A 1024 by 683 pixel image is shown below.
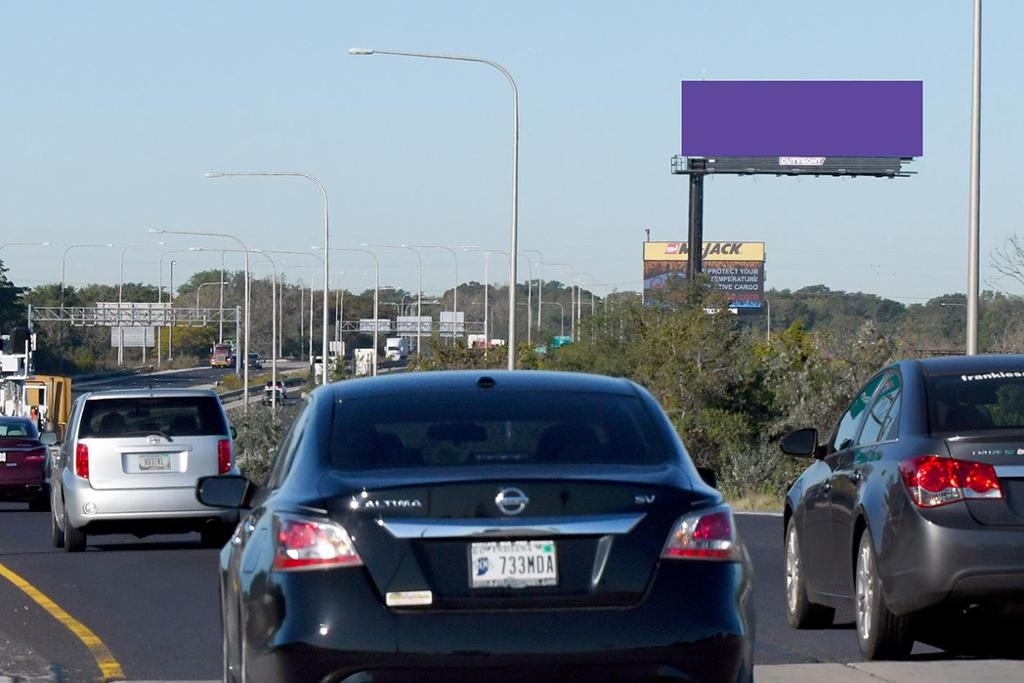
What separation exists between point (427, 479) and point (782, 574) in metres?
9.66

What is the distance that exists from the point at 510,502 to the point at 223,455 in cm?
1338

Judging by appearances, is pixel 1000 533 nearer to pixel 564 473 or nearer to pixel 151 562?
pixel 564 473

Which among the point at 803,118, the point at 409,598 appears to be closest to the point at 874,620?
the point at 409,598

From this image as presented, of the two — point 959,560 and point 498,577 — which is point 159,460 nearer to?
point 959,560

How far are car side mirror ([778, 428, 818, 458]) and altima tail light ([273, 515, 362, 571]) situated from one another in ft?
18.1

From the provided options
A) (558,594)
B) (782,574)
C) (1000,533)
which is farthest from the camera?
(782,574)

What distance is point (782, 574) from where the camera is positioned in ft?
50.5


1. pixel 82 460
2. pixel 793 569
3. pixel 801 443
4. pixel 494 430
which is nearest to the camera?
pixel 494 430

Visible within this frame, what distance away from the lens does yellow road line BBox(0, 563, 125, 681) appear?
10.3 metres

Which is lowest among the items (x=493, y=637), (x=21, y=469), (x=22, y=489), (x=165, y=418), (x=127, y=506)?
(x=22, y=489)

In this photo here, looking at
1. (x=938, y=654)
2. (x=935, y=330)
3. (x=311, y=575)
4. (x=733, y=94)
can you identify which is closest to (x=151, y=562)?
(x=938, y=654)

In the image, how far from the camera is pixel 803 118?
78.9 m

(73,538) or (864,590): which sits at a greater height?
(864,590)

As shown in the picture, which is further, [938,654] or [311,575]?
[938,654]
